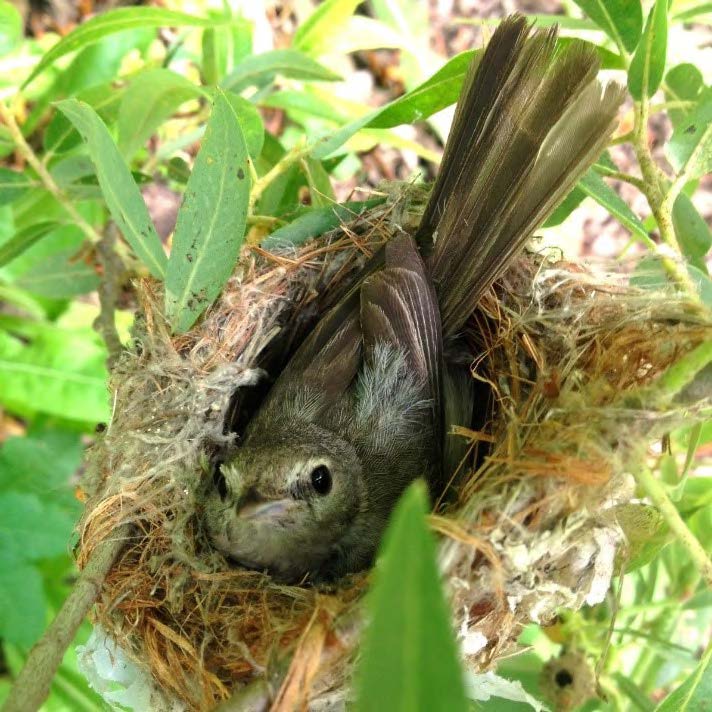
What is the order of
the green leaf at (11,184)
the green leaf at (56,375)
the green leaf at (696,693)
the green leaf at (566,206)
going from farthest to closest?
the green leaf at (56,375) → the green leaf at (11,184) → the green leaf at (566,206) → the green leaf at (696,693)

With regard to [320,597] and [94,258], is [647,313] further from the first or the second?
[94,258]

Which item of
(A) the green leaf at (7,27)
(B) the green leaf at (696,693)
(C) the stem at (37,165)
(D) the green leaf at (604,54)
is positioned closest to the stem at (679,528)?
(B) the green leaf at (696,693)

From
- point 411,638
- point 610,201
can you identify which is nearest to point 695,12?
point 610,201

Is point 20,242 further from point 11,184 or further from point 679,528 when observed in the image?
point 679,528

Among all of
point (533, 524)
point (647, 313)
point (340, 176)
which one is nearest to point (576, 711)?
point (533, 524)

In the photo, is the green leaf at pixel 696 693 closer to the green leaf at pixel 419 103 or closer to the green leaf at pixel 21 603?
the green leaf at pixel 419 103

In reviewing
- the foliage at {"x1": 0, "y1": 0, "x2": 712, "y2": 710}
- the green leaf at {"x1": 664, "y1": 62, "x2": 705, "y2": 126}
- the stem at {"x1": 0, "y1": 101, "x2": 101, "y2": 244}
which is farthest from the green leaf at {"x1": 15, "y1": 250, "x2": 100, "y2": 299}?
the green leaf at {"x1": 664, "y1": 62, "x2": 705, "y2": 126}

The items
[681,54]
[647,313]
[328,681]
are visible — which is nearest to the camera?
[328,681]
